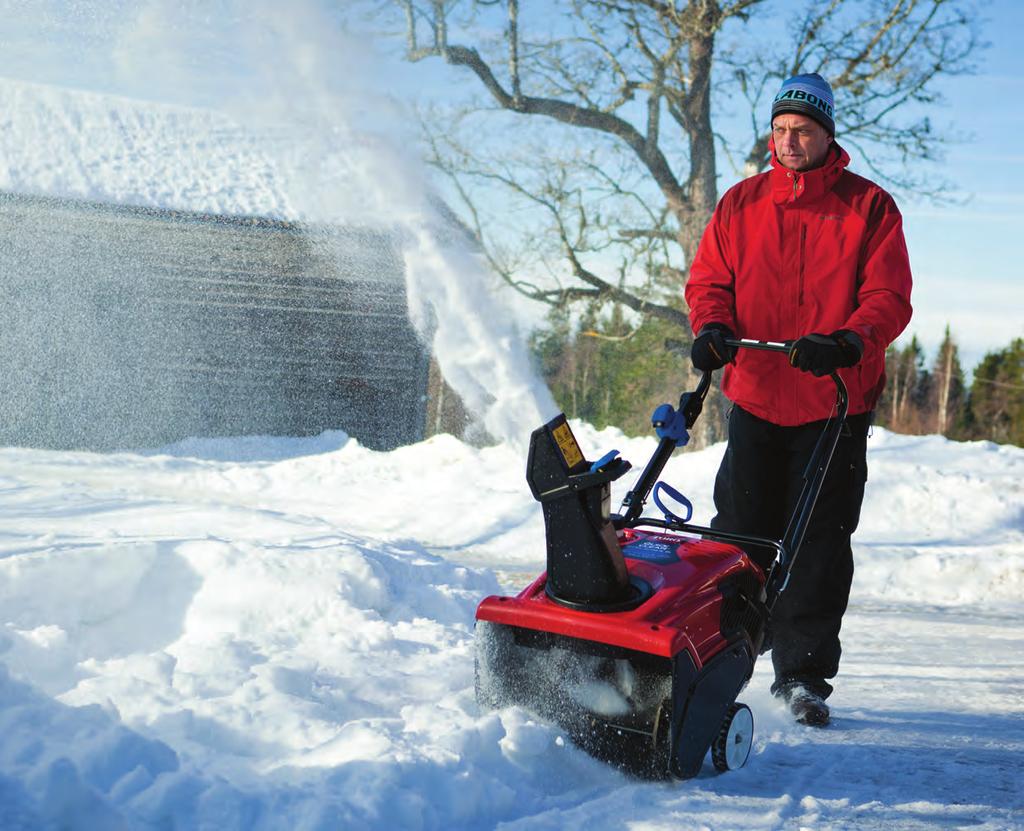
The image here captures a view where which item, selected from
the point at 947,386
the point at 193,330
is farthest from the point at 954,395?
the point at 193,330

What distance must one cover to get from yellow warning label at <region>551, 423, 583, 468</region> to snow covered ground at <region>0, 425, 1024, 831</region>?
0.63m

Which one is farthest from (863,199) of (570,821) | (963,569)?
(963,569)

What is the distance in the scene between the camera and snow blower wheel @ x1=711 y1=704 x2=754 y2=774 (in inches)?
97.3

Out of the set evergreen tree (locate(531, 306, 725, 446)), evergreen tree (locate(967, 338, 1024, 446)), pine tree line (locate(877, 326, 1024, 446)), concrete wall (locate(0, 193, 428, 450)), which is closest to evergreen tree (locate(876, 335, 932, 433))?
pine tree line (locate(877, 326, 1024, 446))

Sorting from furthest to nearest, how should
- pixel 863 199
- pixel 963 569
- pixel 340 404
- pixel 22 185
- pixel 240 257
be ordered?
pixel 340 404 → pixel 240 257 → pixel 22 185 → pixel 963 569 → pixel 863 199

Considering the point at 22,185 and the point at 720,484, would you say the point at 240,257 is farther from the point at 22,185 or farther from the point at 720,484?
the point at 720,484

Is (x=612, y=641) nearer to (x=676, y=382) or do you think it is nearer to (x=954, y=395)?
(x=676, y=382)

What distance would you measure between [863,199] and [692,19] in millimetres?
10932

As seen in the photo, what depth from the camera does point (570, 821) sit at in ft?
7.11

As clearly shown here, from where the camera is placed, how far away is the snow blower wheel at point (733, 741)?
8.11 ft

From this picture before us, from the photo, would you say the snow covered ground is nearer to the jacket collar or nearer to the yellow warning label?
the yellow warning label

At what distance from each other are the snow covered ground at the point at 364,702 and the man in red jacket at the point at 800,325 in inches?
11.2

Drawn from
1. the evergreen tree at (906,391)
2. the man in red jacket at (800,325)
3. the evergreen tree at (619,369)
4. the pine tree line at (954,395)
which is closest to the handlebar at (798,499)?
the man in red jacket at (800,325)

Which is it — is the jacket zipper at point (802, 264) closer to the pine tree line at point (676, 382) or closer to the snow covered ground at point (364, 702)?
the snow covered ground at point (364, 702)
